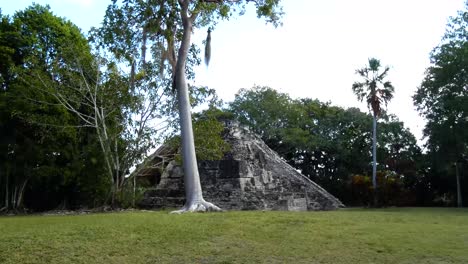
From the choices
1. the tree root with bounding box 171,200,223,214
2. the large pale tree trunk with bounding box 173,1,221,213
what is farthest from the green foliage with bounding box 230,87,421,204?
the tree root with bounding box 171,200,223,214

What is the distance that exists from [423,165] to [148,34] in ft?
78.4

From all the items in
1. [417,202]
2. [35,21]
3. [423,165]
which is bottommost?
[417,202]

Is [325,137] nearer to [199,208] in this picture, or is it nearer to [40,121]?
[40,121]

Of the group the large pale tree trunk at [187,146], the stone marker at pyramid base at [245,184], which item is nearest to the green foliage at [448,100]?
the stone marker at pyramid base at [245,184]

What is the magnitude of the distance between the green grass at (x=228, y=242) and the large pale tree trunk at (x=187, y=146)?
Answer: 2.13m

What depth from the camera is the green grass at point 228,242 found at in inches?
228

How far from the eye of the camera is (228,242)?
6.52 meters

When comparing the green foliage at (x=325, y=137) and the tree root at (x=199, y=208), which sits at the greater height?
the green foliage at (x=325, y=137)

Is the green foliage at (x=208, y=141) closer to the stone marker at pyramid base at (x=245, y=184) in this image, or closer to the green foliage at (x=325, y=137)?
the stone marker at pyramid base at (x=245, y=184)

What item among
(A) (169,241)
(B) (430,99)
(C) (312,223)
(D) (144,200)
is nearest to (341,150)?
(B) (430,99)

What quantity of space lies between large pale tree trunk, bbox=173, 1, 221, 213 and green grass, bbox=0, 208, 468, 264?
213 centimetres

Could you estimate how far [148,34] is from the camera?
449 inches

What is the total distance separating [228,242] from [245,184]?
314 inches

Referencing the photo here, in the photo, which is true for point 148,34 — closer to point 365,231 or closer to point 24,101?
point 24,101
